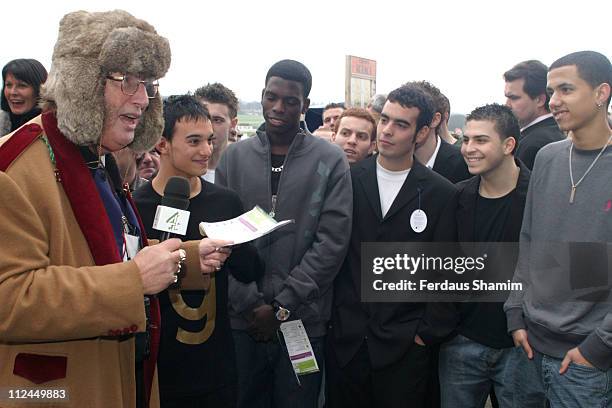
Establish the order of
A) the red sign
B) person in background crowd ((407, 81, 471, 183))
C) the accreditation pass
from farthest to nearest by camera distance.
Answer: the red sign < person in background crowd ((407, 81, 471, 183)) < the accreditation pass

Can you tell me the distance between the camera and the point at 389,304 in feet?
11.0

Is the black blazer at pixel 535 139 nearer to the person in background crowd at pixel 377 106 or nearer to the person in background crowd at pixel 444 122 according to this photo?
the person in background crowd at pixel 444 122

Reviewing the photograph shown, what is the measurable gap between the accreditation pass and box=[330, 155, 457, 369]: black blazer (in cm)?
21

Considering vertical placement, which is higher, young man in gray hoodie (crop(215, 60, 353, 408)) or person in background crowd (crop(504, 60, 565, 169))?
person in background crowd (crop(504, 60, 565, 169))

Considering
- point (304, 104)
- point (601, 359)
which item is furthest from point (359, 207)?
point (601, 359)

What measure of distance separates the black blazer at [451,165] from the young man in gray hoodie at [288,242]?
1.41 meters

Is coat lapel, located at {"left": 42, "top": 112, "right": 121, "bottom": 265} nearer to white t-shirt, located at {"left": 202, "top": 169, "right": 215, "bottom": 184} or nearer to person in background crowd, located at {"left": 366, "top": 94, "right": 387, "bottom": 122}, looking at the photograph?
white t-shirt, located at {"left": 202, "top": 169, "right": 215, "bottom": 184}

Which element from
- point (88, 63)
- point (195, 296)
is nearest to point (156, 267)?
point (88, 63)

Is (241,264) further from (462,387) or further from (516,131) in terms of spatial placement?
(516,131)

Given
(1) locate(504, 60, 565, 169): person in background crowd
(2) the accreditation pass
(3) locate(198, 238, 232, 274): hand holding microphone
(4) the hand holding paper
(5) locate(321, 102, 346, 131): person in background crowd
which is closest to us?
(4) the hand holding paper

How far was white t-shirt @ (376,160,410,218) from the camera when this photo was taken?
3.54 meters

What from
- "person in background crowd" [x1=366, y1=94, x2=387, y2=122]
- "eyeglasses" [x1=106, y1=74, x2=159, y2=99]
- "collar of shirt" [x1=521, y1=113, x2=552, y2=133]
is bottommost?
"collar of shirt" [x1=521, y1=113, x2=552, y2=133]

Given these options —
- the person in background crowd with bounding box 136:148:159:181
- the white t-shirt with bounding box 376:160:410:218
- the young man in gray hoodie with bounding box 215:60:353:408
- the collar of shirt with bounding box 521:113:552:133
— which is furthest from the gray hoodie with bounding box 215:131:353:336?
the collar of shirt with bounding box 521:113:552:133

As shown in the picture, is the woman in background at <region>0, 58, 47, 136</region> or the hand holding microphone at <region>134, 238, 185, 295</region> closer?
the hand holding microphone at <region>134, 238, 185, 295</region>
